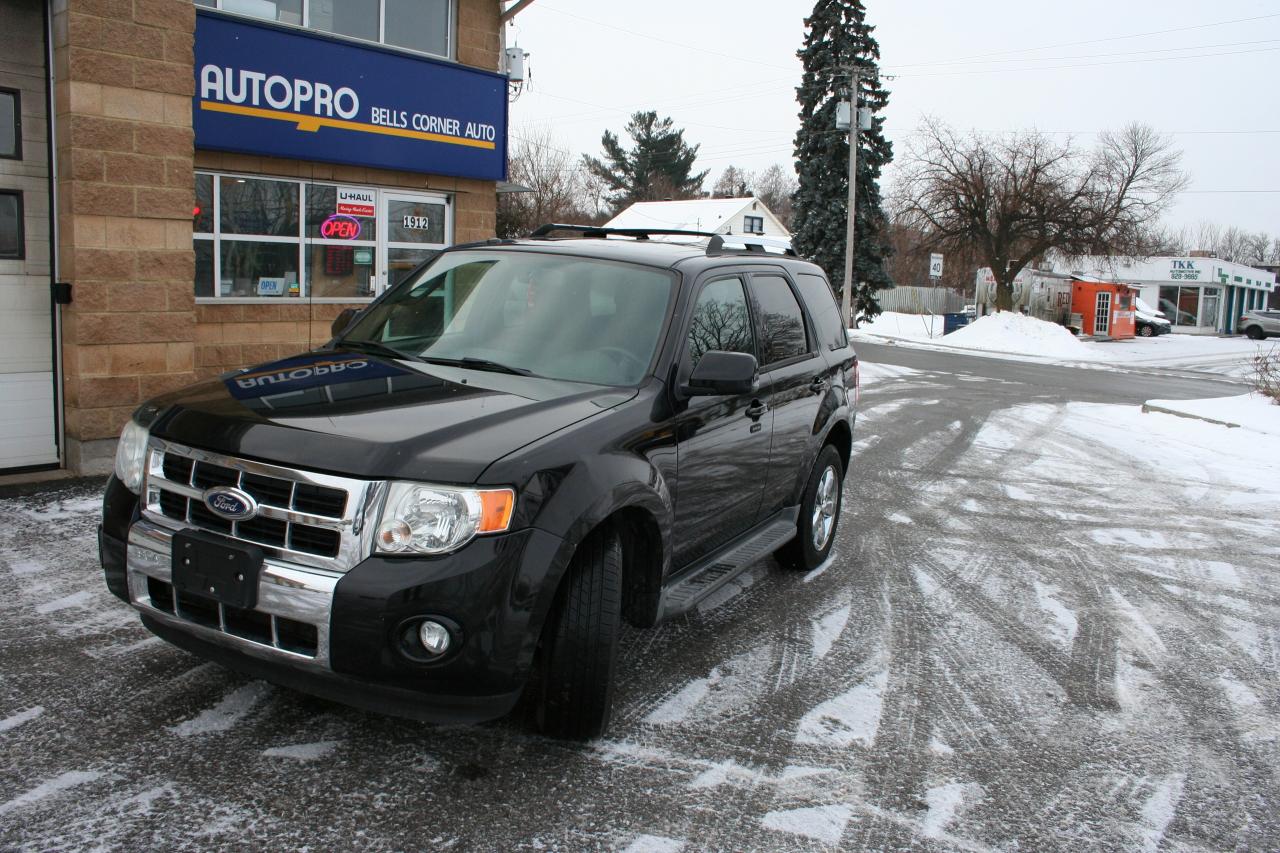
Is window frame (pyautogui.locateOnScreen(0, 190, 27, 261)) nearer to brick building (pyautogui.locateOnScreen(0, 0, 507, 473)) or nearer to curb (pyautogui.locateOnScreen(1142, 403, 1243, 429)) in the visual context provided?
brick building (pyautogui.locateOnScreen(0, 0, 507, 473))

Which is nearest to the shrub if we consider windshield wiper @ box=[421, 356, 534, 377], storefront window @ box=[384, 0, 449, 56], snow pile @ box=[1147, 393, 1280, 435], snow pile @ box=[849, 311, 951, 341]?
snow pile @ box=[1147, 393, 1280, 435]

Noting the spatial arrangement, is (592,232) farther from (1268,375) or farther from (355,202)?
(1268,375)

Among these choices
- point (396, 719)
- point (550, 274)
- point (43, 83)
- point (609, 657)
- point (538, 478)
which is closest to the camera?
point (538, 478)

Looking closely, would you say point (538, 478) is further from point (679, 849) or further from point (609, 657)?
point (679, 849)

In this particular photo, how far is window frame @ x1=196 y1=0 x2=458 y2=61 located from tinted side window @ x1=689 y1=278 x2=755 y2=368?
22.5 ft

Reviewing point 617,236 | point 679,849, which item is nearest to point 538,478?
point 679,849

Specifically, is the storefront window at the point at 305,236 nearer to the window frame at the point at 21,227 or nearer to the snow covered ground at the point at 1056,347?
the window frame at the point at 21,227

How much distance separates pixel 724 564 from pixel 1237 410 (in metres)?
13.0

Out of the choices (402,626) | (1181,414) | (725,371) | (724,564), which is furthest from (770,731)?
(1181,414)

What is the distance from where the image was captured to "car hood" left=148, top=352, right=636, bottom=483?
125 inches

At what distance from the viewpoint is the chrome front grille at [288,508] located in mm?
3117

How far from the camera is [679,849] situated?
3.12 m

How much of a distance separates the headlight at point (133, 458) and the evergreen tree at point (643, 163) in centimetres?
6876

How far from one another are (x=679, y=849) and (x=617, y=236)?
3636mm
